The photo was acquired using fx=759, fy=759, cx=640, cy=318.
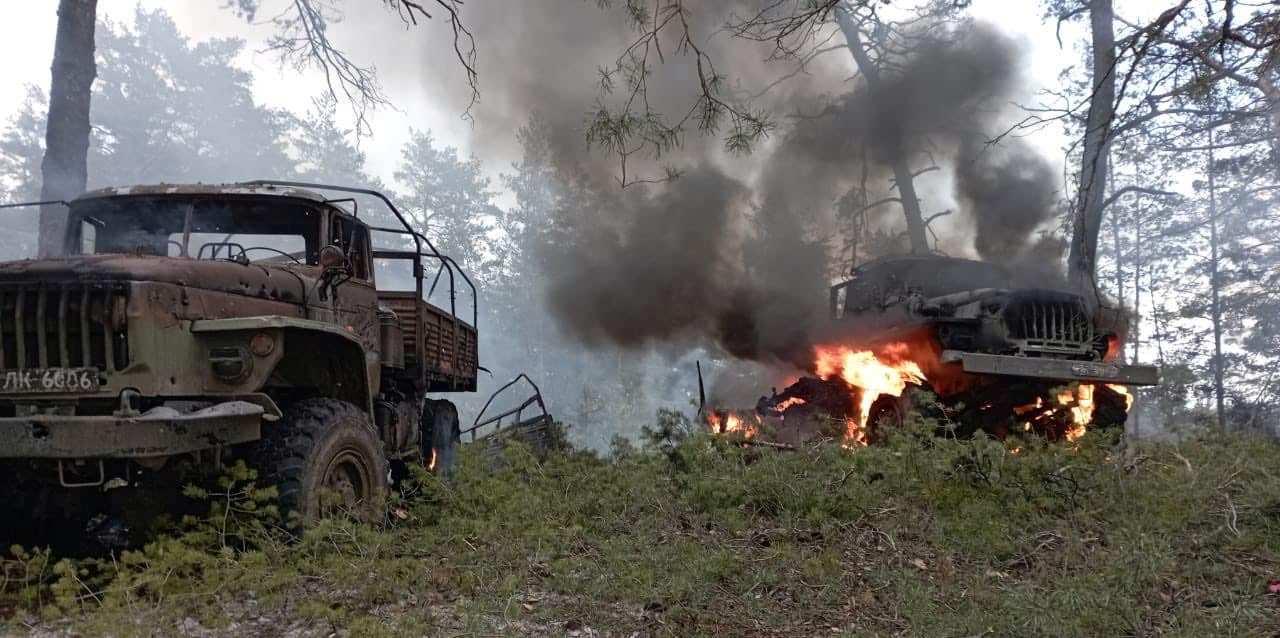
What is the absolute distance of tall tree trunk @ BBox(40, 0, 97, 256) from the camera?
9289 millimetres

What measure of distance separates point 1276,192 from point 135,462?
83.5 feet

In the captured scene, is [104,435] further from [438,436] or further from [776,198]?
[776,198]

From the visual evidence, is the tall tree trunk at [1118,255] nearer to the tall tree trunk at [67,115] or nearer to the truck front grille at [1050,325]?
the truck front grille at [1050,325]

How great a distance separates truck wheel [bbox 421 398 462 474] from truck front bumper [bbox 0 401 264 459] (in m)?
4.02

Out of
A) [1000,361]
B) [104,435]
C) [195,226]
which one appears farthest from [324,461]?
[1000,361]

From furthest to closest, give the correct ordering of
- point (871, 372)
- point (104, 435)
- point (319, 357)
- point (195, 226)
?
point (871, 372) → point (195, 226) → point (319, 357) → point (104, 435)

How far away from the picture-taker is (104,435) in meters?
3.71

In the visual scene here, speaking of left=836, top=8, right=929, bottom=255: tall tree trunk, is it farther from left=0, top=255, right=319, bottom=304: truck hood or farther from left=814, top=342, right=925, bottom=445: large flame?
left=0, top=255, right=319, bottom=304: truck hood

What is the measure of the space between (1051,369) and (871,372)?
2.52m

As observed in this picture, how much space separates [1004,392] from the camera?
9070 mm

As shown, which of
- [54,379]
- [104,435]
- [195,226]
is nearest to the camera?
[104,435]

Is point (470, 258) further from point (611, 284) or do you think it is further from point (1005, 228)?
point (1005, 228)

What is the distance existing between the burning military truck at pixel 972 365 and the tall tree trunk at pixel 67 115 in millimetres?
8482

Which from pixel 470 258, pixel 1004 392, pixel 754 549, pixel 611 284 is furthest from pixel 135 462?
pixel 470 258
